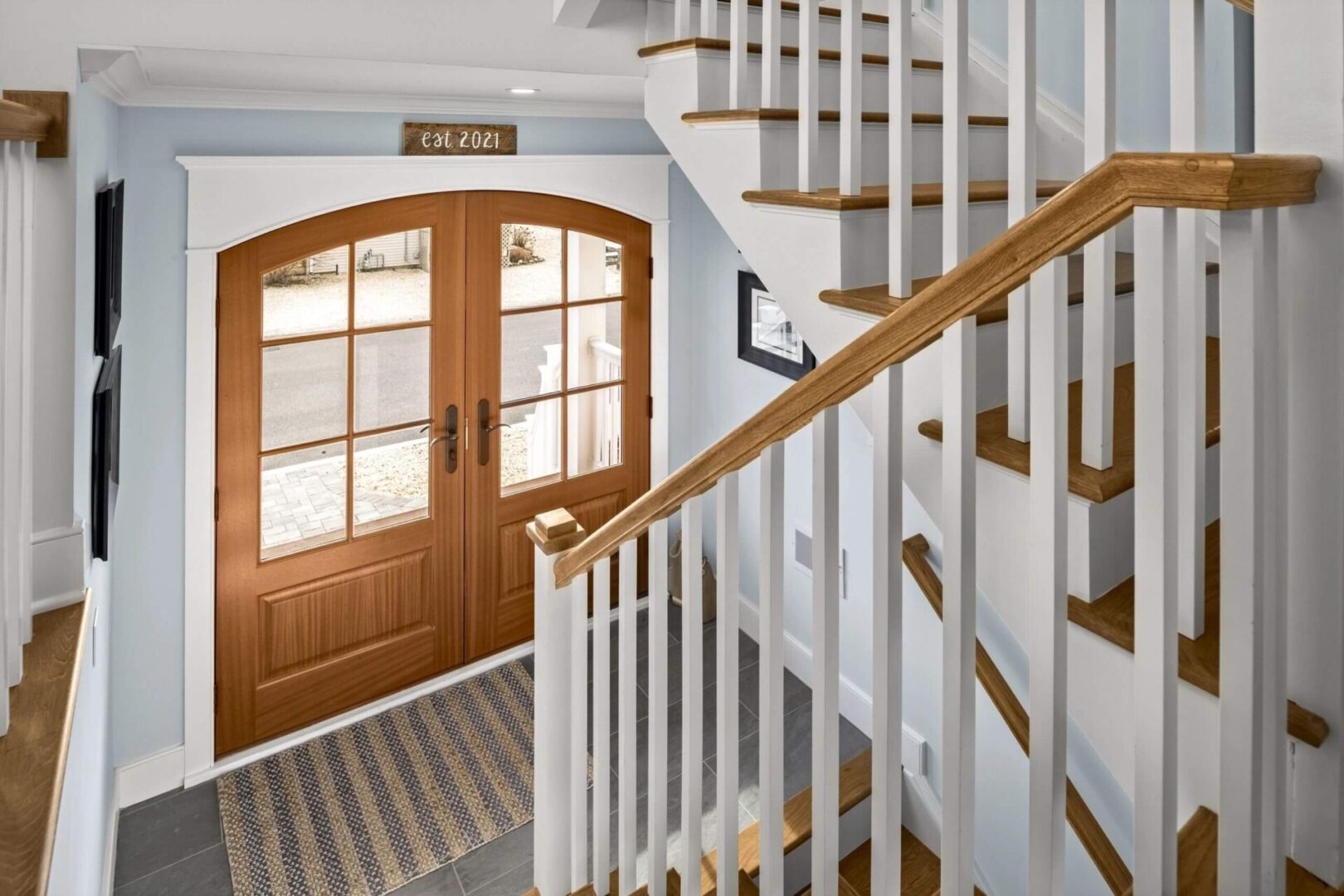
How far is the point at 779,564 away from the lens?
3.85 feet

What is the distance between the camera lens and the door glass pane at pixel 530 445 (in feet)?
11.7

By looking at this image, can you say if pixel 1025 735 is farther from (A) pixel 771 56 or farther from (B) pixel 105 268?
(B) pixel 105 268

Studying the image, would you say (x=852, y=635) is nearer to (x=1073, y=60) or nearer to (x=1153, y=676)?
(x=1073, y=60)

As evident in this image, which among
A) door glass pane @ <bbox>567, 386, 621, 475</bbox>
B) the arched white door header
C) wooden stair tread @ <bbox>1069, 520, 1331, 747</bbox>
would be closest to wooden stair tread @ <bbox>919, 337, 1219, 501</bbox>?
wooden stair tread @ <bbox>1069, 520, 1331, 747</bbox>

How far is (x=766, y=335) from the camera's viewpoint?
358 cm

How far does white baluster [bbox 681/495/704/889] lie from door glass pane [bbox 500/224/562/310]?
229 cm

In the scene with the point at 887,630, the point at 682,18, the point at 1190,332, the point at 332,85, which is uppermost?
the point at 332,85

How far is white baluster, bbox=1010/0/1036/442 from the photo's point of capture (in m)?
1.16

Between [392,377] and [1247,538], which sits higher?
[392,377]

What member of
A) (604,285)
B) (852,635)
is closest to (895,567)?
(852,635)

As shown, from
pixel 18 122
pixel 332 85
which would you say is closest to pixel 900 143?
pixel 18 122

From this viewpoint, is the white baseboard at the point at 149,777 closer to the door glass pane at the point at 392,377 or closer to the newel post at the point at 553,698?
the door glass pane at the point at 392,377

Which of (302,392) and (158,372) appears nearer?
(158,372)

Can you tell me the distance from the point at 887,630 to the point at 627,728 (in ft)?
2.50
